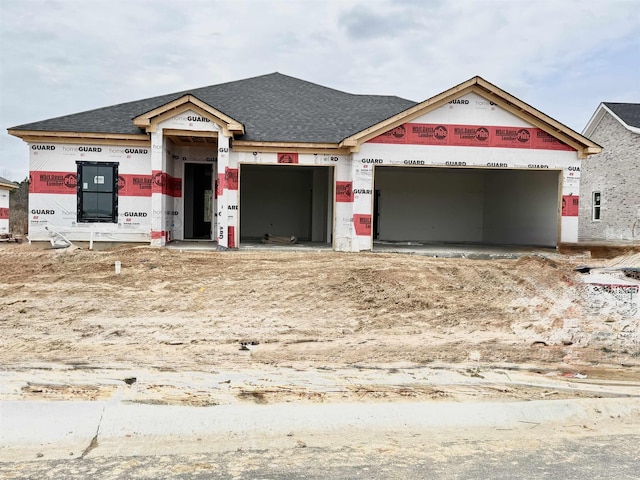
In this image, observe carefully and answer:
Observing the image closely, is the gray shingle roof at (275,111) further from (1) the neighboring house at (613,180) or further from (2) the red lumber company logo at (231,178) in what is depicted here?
(1) the neighboring house at (613,180)

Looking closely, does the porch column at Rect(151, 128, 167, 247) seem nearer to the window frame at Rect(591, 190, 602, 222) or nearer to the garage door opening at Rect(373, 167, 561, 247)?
the garage door opening at Rect(373, 167, 561, 247)

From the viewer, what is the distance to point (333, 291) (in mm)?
10883

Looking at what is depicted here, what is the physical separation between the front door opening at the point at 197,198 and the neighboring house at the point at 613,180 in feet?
56.1

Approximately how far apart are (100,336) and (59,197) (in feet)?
35.5

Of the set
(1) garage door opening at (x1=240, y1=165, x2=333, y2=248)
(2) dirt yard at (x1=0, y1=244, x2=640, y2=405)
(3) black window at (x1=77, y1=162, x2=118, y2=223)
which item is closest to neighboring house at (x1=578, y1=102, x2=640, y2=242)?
(1) garage door opening at (x1=240, y1=165, x2=333, y2=248)

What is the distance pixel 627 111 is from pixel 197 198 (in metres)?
20.8

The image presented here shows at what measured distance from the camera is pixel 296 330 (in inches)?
333

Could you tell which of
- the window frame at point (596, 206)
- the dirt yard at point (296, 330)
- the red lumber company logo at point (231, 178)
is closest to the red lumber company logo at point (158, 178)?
the red lumber company logo at point (231, 178)

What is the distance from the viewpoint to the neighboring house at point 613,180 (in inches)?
969

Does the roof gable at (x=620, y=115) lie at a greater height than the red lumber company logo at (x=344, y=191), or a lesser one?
greater

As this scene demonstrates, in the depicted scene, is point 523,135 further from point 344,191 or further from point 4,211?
point 4,211

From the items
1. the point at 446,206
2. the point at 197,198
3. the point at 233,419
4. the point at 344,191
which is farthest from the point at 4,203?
the point at 233,419

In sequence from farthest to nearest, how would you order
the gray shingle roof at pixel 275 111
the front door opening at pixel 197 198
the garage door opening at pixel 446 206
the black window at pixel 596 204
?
the black window at pixel 596 204 < the garage door opening at pixel 446 206 < the front door opening at pixel 197 198 < the gray shingle roof at pixel 275 111

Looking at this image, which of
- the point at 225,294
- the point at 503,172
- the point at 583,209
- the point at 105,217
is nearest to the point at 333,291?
the point at 225,294
